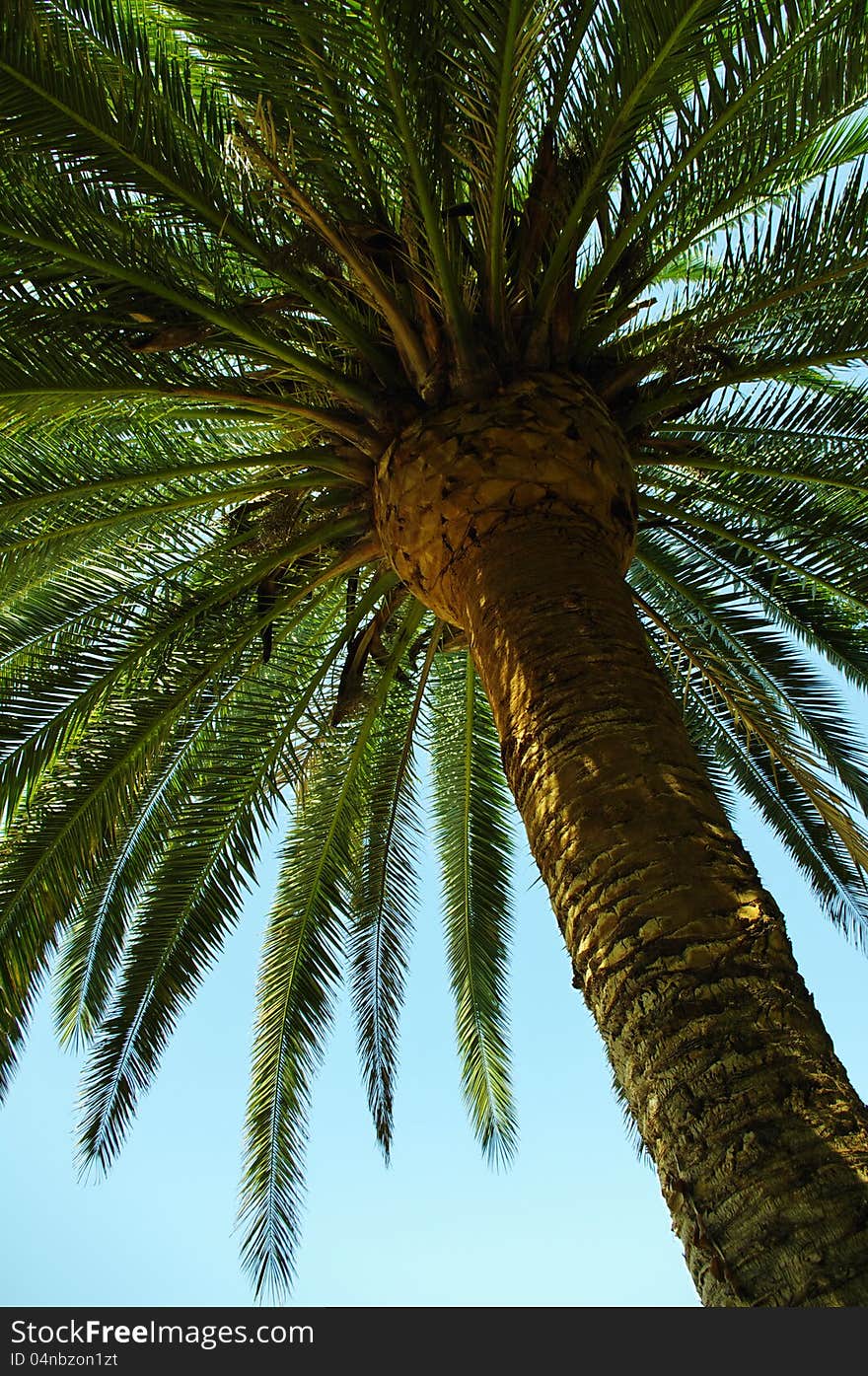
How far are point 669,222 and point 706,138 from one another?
19.9 inches

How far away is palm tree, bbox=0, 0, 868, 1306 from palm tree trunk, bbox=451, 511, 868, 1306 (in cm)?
1

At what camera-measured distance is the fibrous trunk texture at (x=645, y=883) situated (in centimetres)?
225

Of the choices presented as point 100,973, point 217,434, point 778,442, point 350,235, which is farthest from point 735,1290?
point 100,973

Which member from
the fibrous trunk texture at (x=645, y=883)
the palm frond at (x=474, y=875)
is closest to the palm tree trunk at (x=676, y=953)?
the fibrous trunk texture at (x=645, y=883)

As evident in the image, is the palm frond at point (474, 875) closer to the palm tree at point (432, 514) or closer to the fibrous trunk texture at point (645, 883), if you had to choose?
the palm tree at point (432, 514)

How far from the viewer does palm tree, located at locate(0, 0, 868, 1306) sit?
113 inches

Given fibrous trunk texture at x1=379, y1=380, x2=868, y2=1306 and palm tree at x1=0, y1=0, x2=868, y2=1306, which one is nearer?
fibrous trunk texture at x1=379, y1=380, x2=868, y2=1306

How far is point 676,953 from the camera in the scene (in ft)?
8.84

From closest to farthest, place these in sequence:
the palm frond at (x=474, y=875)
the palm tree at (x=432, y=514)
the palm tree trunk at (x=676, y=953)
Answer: the palm tree trunk at (x=676, y=953) → the palm tree at (x=432, y=514) → the palm frond at (x=474, y=875)

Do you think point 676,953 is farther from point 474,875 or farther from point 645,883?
point 474,875

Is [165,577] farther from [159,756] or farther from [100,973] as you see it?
[100,973]

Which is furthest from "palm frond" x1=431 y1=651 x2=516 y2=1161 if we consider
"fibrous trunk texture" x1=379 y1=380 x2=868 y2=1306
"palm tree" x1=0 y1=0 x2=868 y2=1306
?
"fibrous trunk texture" x1=379 y1=380 x2=868 y2=1306

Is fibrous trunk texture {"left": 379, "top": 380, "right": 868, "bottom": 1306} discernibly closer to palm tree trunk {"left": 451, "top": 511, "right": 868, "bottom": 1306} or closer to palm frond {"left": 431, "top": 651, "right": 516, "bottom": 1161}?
palm tree trunk {"left": 451, "top": 511, "right": 868, "bottom": 1306}

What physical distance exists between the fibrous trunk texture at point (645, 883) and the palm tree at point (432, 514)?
11 mm
